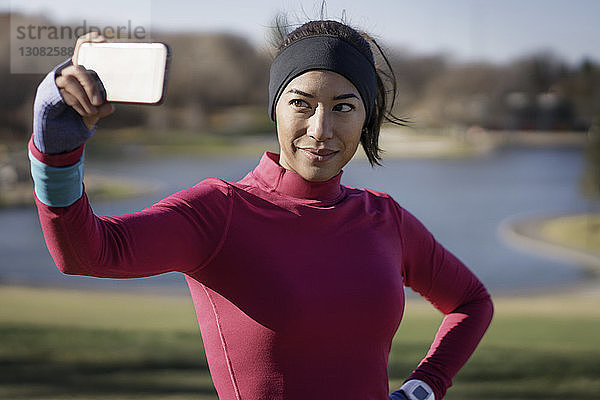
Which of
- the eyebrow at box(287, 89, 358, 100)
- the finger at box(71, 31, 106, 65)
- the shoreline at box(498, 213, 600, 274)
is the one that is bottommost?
the shoreline at box(498, 213, 600, 274)

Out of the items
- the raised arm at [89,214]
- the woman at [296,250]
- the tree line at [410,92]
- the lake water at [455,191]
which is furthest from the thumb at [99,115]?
the lake water at [455,191]

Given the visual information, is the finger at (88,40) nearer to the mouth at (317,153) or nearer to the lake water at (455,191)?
the mouth at (317,153)

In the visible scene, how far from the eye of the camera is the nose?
113 cm

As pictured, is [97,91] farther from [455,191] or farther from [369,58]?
[455,191]

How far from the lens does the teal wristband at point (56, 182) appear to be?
33.2 inches

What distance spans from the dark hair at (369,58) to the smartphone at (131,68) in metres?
0.41

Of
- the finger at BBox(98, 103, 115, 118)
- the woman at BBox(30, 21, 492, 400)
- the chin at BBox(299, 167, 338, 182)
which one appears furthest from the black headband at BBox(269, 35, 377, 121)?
the finger at BBox(98, 103, 115, 118)

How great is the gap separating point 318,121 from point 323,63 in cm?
8

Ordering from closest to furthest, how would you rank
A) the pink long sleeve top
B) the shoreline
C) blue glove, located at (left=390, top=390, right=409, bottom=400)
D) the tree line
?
1. the pink long sleeve top
2. blue glove, located at (left=390, top=390, right=409, bottom=400)
3. the shoreline
4. the tree line

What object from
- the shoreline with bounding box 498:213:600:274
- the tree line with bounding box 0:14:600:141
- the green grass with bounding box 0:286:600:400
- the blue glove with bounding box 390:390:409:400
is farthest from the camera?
the tree line with bounding box 0:14:600:141

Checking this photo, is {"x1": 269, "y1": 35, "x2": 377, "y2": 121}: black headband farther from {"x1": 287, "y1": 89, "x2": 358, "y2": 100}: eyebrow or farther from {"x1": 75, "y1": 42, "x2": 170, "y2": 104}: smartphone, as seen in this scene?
{"x1": 75, "y1": 42, "x2": 170, "y2": 104}: smartphone

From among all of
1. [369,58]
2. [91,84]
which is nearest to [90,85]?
[91,84]

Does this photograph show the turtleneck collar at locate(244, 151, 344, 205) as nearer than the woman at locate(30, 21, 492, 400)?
No

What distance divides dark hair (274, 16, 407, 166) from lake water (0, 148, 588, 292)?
12.0 meters
